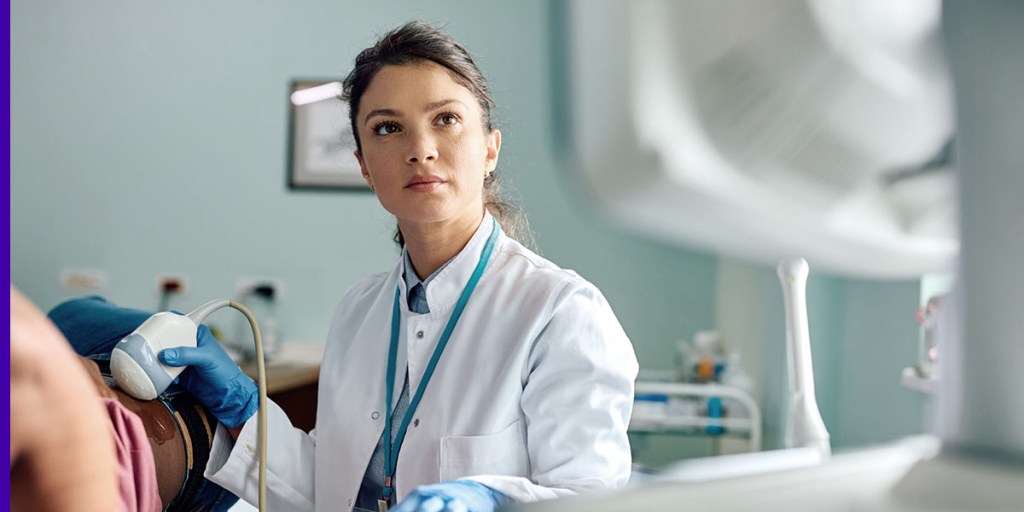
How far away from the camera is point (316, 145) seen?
3.78 meters

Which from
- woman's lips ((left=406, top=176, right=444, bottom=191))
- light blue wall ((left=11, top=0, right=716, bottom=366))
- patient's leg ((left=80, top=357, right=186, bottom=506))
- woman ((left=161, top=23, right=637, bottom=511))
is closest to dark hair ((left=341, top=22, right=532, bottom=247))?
woman ((left=161, top=23, right=637, bottom=511))

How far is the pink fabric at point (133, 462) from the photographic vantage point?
1022mm

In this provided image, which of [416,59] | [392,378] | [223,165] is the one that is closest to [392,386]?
[392,378]

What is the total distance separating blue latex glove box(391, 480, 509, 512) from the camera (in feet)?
2.45

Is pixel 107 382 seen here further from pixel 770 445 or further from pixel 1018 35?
pixel 770 445

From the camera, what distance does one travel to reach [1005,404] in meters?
0.26

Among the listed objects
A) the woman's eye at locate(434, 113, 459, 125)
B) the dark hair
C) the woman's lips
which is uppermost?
the dark hair

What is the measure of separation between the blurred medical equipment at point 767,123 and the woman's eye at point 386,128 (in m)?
0.99

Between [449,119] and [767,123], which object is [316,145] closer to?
[449,119]

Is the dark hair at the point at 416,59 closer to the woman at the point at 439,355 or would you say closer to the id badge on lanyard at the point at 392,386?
the woman at the point at 439,355

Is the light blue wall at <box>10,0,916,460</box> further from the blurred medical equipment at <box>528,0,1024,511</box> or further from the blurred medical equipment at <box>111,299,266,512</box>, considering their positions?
the blurred medical equipment at <box>528,0,1024,511</box>

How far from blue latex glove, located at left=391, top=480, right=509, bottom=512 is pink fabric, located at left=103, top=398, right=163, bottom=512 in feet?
1.33

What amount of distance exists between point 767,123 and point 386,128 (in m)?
1.04

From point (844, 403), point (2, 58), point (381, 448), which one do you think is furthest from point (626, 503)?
point (844, 403)
